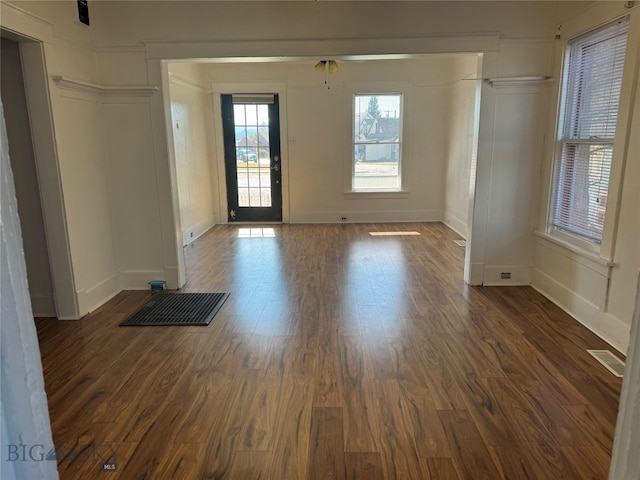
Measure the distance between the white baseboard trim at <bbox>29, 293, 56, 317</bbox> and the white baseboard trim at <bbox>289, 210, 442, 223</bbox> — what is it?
428 cm

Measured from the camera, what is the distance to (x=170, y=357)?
2746 millimetres

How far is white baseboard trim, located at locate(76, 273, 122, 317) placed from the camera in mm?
3431

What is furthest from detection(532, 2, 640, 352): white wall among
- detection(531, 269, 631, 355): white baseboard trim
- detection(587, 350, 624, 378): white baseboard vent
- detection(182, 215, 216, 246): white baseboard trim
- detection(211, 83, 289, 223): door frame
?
detection(182, 215, 216, 246): white baseboard trim

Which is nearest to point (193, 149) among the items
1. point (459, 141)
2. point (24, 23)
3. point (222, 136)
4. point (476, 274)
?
point (222, 136)

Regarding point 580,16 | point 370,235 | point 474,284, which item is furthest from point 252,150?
point 580,16

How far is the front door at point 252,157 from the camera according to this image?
684cm

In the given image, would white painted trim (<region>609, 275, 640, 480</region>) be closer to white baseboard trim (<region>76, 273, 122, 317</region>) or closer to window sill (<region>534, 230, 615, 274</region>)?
window sill (<region>534, 230, 615, 274</region>)

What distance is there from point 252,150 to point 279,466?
5.84m

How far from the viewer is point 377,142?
701 cm

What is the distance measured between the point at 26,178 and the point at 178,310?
1.54 metres

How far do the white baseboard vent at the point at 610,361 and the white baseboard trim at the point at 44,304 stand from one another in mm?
4032

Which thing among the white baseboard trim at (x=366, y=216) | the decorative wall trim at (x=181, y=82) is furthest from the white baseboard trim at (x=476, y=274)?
the decorative wall trim at (x=181, y=82)

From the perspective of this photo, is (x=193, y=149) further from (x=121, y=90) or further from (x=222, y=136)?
(x=121, y=90)

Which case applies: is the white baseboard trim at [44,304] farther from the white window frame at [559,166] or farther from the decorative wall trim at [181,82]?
the white window frame at [559,166]
